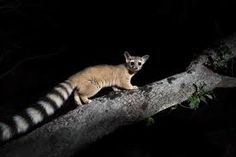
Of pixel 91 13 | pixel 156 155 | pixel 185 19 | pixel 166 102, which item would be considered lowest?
pixel 156 155

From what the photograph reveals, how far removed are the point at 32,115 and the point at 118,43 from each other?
3.65 metres

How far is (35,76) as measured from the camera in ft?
23.8

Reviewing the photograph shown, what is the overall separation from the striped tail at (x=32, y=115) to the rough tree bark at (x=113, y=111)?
93 millimetres

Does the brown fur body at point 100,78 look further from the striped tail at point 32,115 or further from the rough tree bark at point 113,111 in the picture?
the rough tree bark at point 113,111

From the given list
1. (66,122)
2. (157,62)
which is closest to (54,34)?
(157,62)

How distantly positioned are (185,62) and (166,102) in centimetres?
202

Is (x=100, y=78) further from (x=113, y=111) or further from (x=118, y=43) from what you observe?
(x=118, y=43)

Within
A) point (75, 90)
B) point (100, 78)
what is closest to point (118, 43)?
point (100, 78)

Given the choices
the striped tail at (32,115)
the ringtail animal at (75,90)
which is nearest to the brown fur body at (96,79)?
the ringtail animal at (75,90)

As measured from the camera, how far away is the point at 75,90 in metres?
4.72

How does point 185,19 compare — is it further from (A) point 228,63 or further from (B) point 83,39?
(B) point 83,39

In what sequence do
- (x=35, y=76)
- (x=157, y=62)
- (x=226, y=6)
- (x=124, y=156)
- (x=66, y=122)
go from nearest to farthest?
(x=66, y=122) → (x=124, y=156) → (x=226, y=6) → (x=157, y=62) → (x=35, y=76)

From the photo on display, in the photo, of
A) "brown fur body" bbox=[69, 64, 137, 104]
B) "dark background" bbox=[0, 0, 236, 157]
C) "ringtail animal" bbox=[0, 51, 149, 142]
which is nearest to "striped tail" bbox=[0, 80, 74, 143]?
"ringtail animal" bbox=[0, 51, 149, 142]

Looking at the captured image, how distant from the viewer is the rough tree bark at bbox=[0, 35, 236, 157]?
3469mm
